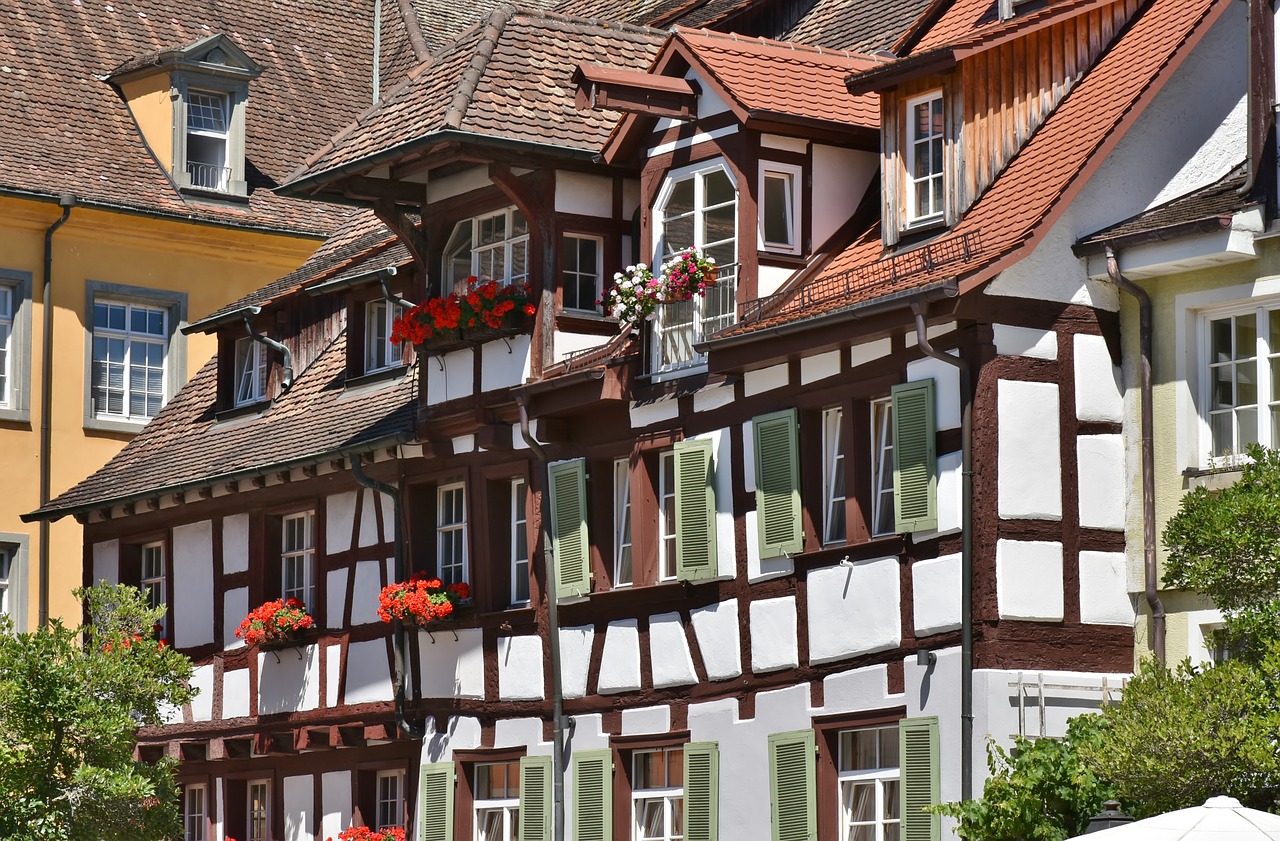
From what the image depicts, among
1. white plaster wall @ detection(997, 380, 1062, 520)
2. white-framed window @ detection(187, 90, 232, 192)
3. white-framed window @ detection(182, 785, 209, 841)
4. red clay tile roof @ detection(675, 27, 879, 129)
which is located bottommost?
white-framed window @ detection(182, 785, 209, 841)

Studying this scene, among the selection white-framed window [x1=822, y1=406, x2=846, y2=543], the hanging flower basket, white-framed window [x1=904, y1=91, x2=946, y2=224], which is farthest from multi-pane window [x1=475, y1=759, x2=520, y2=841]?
white-framed window [x1=904, y1=91, x2=946, y2=224]

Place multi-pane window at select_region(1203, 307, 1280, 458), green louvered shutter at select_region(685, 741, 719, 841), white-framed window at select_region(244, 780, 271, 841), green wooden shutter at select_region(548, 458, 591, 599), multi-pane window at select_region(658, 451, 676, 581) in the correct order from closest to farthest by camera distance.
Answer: multi-pane window at select_region(1203, 307, 1280, 458) < green louvered shutter at select_region(685, 741, 719, 841) < multi-pane window at select_region(658, 451, 676, 581) < green wooden shutter at select_region(548, 458, 591, 599) < white-framed window at select_region(244, 780, 271, 841)

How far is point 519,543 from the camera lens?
2980 cm

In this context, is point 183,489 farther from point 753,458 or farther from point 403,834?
point 753,458

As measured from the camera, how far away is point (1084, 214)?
79.5ft

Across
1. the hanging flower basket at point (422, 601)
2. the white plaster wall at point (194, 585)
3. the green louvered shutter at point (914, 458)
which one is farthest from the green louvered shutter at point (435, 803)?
the green louvered shutter at point (914, 458)

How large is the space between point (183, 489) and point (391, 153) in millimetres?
6962

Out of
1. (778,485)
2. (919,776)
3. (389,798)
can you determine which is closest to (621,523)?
(778,485)

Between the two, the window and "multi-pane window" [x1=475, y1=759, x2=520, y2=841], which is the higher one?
the window

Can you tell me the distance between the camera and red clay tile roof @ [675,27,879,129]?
87.9ft

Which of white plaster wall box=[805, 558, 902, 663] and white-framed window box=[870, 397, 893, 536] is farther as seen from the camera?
white-framed window box=[870, 397, 893, 536]

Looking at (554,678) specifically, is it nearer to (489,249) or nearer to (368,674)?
(368,674)

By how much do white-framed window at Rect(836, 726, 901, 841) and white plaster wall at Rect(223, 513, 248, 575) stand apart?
428 inches

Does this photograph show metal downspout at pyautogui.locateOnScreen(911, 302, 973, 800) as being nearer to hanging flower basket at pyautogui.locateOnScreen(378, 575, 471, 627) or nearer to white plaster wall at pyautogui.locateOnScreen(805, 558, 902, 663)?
white plaster wall at pyautogui.locateOnScreen(805, 558, 902, 663)
